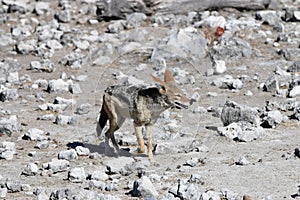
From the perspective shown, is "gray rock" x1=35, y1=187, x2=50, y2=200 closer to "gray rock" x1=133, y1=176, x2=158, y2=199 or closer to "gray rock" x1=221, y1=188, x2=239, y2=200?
"gray rock" x1=133, y1=176, x2=158, y2=199

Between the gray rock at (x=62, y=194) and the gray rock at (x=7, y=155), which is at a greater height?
the gray rock at (x=62, y=194)

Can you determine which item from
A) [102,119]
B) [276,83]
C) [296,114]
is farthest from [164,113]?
[276,83]

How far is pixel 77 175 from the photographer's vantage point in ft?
22.0

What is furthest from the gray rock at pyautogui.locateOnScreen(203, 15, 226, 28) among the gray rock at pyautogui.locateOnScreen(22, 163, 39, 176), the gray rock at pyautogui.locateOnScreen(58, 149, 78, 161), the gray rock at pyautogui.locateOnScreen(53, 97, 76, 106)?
the gray rock at pyautogui.locateOnScreen(22, 163, 39, 176)

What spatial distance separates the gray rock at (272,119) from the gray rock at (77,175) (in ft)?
7.60

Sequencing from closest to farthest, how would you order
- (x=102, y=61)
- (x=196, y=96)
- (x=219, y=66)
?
1. (x=196, y=96)
2. (x=219, y=66)
3. (x=102, y=61)

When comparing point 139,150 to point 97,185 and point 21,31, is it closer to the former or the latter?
point 97,185

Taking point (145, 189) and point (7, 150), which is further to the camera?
point (7, 150)

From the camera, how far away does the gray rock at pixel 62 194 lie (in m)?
6.09

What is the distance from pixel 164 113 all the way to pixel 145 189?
249 centimetres

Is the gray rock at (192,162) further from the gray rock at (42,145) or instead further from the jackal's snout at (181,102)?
the gray rock at (42,145)

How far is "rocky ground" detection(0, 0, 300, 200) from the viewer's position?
6.60 meters

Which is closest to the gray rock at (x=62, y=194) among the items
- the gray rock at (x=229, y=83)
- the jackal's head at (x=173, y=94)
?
the jackal's head at (x=173, y=94)

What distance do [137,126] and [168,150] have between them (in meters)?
0.48
